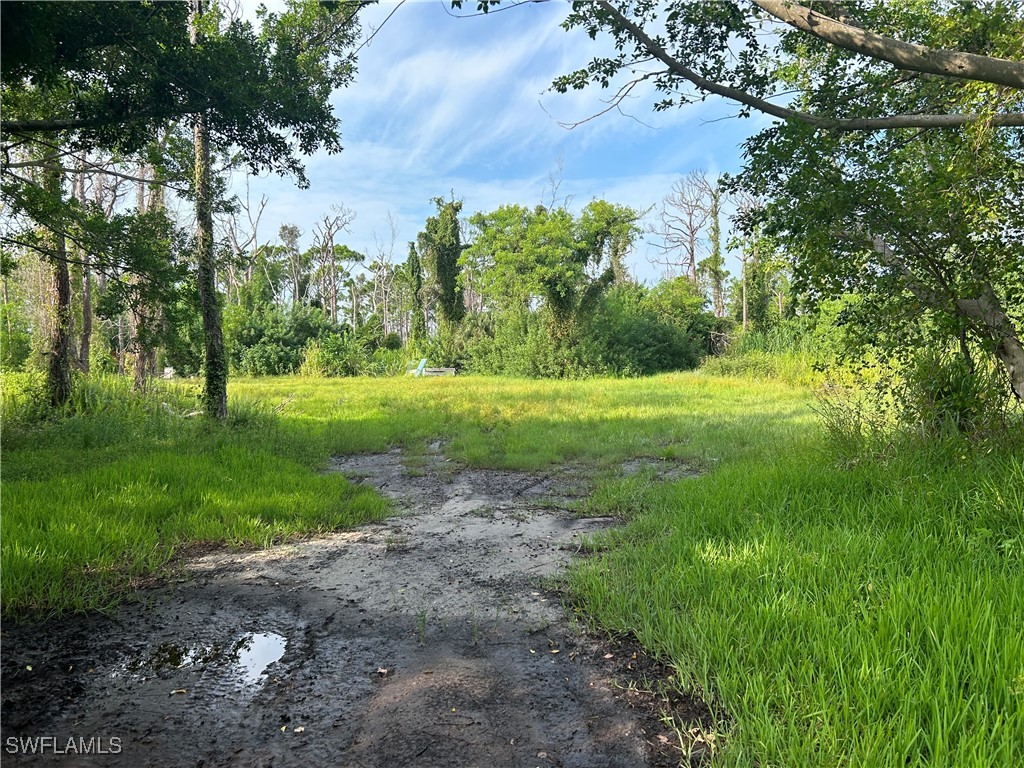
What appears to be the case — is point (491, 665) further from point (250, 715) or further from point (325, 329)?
point (325, 329)

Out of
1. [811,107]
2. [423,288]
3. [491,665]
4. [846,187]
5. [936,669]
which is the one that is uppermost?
[423,288]

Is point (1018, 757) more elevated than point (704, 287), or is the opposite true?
point (704, 287)

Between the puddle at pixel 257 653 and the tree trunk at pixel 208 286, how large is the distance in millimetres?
7111

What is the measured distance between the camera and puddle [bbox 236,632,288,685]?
8.57ft

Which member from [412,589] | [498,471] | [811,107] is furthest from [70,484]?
[811,107]

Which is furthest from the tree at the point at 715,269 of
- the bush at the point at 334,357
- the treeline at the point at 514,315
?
the bush at the point at 334,357

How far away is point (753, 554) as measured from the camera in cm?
345

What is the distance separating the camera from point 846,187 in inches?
168

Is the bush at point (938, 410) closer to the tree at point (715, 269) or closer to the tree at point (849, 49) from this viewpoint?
the tree at point (849, 49)

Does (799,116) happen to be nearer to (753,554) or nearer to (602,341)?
(753,554)

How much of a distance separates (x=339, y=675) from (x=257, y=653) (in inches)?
19.9

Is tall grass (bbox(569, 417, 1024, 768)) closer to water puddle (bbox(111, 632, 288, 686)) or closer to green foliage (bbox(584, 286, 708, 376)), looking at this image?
water puddle (bbox(111, 632, 288, 686))

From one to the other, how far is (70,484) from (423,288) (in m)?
28.2

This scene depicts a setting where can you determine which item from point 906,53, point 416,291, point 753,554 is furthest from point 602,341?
point 753,554
